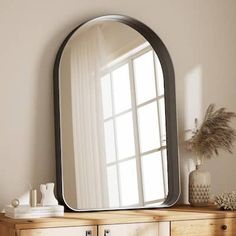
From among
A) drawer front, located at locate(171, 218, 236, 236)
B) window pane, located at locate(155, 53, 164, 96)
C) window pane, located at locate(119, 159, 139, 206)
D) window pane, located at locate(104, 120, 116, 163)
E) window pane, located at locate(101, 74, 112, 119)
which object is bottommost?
drawer front, located at locate(171, 218, 236, 236)

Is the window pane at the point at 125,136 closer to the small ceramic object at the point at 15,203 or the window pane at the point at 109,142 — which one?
the window pane at the point at 109,142

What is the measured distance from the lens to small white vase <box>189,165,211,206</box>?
11.9ft

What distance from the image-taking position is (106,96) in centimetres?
353

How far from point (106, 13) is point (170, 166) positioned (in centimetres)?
98

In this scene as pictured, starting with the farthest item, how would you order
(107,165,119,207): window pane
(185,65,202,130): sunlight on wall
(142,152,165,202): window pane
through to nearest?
(185,65,202,130): sunlight on wall < (142,152,165,202): window pane < (107,165,119,207): window pane

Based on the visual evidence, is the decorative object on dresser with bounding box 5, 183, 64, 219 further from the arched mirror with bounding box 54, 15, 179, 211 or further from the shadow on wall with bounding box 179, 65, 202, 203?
the shadow on wall with bounding box 179, 65, 202, 203

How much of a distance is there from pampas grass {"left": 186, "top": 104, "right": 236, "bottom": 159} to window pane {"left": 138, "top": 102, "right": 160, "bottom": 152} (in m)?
0.23

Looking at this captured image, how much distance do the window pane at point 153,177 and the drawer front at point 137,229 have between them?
0.39 metres

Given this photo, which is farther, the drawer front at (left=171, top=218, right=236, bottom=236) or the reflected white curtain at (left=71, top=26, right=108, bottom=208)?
the reflected white curtain at (left=71, top=26, right=108, bottom=208)

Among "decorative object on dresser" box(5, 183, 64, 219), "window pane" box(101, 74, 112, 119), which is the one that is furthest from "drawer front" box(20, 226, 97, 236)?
"window pane" box(101, 74, 112, 119)

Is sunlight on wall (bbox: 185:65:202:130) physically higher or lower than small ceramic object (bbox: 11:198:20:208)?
higher

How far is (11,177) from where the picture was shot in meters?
3.30

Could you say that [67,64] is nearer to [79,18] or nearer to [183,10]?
[79,18]

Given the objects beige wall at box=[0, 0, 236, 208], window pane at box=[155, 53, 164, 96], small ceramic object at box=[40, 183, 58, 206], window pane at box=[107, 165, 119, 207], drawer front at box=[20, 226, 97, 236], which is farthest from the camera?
window pane at box=[155, 53, 164, 96]
